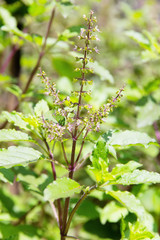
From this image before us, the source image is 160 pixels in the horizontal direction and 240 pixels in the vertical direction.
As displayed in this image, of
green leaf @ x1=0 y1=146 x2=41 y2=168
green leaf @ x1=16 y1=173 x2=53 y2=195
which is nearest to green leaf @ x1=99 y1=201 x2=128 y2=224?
green leaf @ x1=16 y1=173 x2=53 y2=195

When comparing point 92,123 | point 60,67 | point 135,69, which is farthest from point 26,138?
point 135,69

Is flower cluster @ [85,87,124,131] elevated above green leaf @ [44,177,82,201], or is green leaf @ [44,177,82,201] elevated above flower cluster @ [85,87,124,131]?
flower cluster @ [85,87,124,131]

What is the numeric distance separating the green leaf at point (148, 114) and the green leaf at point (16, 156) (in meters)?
0.81

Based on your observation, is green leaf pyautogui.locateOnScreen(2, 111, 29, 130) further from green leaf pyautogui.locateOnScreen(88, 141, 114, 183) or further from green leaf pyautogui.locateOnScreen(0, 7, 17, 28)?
green leaf pyautogui.locateOnScreen(0, 7, 17, 28)

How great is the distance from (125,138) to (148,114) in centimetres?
70

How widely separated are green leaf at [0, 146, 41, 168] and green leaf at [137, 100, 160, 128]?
2.65 ft

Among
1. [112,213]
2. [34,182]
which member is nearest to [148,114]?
[112,213]

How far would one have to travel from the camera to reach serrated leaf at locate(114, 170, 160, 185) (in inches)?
33.3

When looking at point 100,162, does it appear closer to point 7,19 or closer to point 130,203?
point 130,203

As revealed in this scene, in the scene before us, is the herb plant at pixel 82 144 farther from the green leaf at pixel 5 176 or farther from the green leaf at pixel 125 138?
the green leaf at pixel 5 176

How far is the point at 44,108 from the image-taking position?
1.08 metres

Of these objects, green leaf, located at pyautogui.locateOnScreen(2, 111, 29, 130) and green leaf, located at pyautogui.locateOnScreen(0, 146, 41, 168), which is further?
green leaf, located at pyautogui.locateOnScreen(2, 111, 29, 130)

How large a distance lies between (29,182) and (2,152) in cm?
38

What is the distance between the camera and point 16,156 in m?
0.87
